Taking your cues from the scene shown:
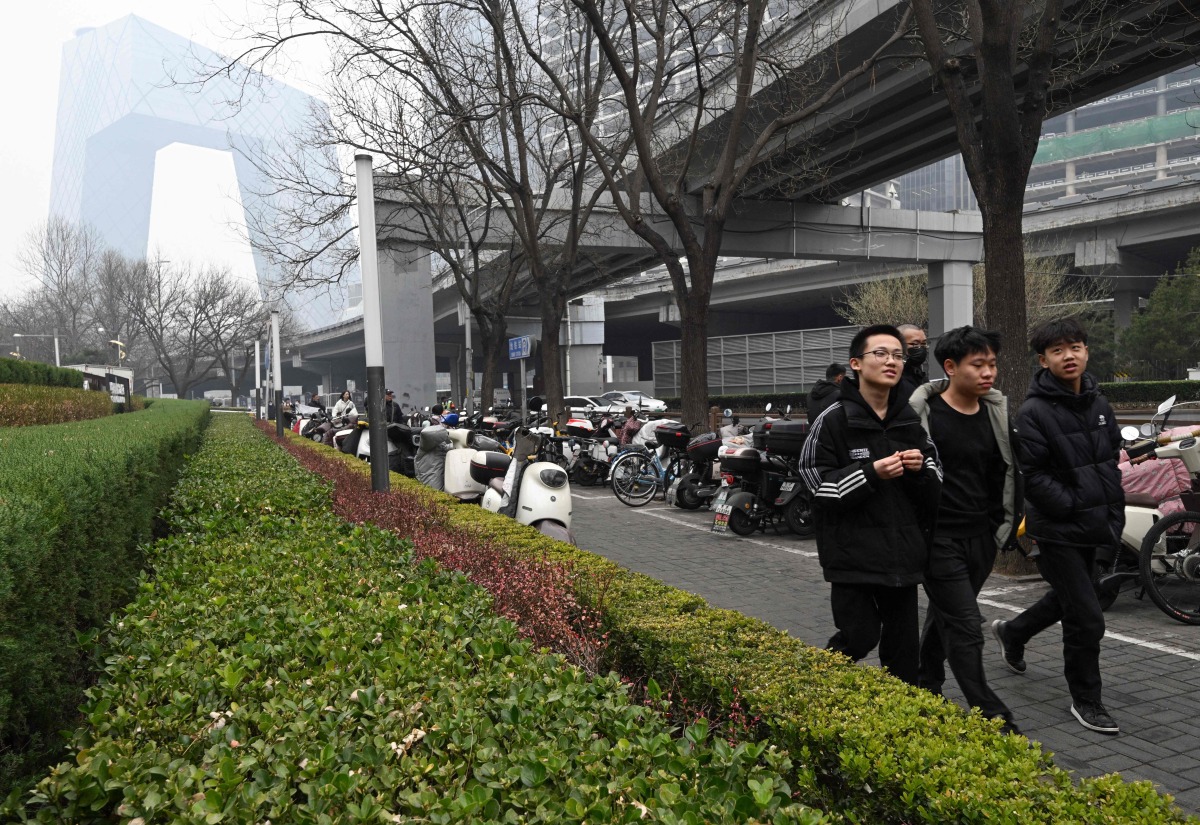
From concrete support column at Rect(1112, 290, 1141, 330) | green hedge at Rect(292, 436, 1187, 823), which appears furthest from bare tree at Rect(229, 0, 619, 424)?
concrete support column at Rect(1112, 290, 1141, 330)

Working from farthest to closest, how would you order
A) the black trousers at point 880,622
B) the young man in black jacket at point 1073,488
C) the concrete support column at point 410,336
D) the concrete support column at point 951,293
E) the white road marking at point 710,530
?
the concrete support column at point 410,336 → the concrete support column at point 951,293 → the white road marking at point 710,530 → the young man in black jacket at point 1073,488 → the black trousers at point 880,622

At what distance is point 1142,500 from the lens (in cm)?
659

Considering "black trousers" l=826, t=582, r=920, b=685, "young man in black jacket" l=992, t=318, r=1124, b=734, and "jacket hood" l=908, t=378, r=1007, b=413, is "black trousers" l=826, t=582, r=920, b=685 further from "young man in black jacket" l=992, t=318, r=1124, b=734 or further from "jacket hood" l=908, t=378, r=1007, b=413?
"young man in black jacket" l=992, t=318, r=1124, b=734

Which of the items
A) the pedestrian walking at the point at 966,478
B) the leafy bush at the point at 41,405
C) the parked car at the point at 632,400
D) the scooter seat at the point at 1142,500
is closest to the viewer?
the pedestrian walking at the point at 966,478

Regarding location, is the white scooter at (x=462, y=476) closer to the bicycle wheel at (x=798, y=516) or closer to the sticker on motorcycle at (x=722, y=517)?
the sticker on motorcycle at (x=722, y=517)

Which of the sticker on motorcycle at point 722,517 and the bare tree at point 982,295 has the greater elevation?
the bare tree at point 982,295

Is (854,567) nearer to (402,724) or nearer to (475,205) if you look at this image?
(402,724)

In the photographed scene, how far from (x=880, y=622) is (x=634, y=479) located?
9.37 meters

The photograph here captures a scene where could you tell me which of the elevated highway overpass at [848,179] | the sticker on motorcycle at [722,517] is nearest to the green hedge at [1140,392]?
the elevated highway overpass at [848,179]

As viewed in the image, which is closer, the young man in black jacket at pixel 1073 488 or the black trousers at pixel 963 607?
the black trousers at pixel 963 607

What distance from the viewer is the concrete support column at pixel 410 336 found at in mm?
37062

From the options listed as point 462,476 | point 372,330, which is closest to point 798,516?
point 462,476

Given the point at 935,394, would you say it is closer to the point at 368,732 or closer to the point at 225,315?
the point at 368,732

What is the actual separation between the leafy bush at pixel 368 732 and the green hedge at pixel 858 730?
17 centimetres
